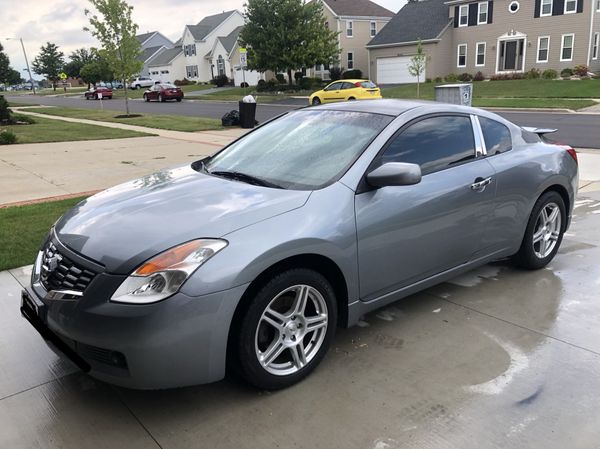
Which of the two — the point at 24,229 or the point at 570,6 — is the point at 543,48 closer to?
the point at 570,6

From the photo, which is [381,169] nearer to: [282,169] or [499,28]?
[282,169]

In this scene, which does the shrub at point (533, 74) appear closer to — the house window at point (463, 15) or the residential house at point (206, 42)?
the house window at point (463, 15)

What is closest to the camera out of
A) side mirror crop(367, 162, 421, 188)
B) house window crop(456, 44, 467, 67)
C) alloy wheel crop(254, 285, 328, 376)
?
alloy wheel crop(254, 285, 328, 376)

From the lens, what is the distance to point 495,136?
4.41m

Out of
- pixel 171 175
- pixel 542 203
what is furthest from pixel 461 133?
pixel 171 175

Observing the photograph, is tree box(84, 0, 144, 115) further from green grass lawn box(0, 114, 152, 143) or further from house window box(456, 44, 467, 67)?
house window box(456, 44, 467, 67)

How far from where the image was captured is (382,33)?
46.2 metres

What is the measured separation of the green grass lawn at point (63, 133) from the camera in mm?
16094

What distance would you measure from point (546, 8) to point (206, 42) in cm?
4453

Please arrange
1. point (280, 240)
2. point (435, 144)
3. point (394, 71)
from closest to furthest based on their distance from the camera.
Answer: point (280, 240), point (435, 144), point (394, 71)

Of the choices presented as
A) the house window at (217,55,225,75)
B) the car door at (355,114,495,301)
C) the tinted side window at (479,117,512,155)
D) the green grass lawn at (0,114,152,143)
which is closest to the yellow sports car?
the green grass lawn at (0,114,152,143)

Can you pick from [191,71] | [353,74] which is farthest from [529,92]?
[191,71]

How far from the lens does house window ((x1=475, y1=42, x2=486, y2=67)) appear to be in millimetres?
39875

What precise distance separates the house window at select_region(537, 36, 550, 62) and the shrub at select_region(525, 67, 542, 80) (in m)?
1.07
